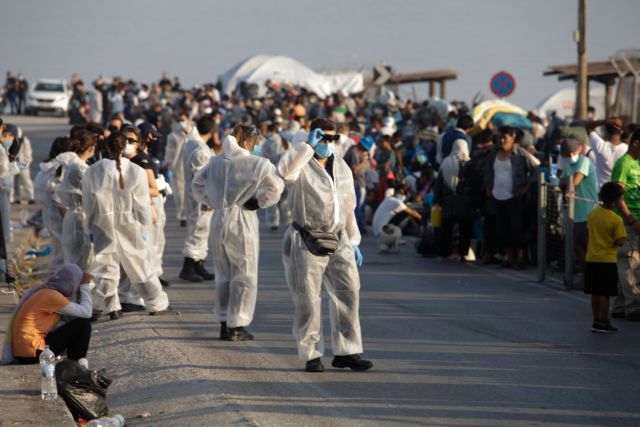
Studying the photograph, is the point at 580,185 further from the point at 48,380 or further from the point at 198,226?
the point at 48,380

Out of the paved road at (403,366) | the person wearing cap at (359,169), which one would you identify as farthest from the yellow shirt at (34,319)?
the person wearing cap at (359,169)

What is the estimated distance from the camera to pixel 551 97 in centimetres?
5084

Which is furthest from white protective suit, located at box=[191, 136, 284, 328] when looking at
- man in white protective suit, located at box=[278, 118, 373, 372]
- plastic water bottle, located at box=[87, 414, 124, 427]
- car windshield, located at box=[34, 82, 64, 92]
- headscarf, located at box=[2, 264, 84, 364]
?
car windshield, located at box=[34, 82, 64, 92]

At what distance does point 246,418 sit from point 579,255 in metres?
7.43

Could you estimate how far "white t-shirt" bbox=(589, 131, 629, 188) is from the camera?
15141 millimetres

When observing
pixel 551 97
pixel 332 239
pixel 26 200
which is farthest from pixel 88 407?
pixel 551 97

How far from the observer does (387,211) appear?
64.8ft

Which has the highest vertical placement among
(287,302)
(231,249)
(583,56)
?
(583,56)

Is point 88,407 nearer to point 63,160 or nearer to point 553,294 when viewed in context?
point 63,160

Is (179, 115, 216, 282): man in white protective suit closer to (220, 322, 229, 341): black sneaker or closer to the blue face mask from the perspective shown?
(220, 322, 229, 341): black sneaker

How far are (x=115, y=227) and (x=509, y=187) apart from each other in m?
6.16

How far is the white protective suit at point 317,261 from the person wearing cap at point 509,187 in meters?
7.14

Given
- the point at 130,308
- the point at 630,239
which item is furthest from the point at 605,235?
the point at 130,308

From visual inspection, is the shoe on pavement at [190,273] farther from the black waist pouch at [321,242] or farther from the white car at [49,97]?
the white car at [49,97]
